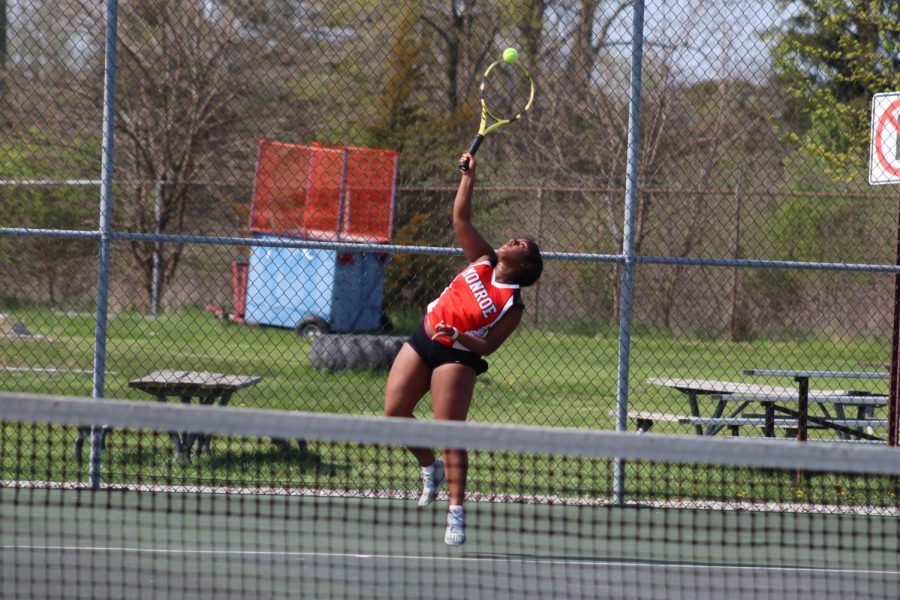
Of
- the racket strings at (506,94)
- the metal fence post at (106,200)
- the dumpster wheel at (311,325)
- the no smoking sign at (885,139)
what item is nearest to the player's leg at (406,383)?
the metal fence post at (106,200)

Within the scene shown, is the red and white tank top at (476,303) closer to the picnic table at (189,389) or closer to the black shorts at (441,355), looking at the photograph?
the black shorts at (441,355)

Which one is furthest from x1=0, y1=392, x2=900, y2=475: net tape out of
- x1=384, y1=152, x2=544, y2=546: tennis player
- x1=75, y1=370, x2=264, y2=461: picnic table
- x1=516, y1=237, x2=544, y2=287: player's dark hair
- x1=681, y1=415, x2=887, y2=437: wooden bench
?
x1=681, y1=415, x2=887, y2=437: wooden bench

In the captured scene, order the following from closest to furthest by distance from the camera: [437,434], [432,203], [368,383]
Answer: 1. [437,434]
2. [368,383]
3. [432,203]

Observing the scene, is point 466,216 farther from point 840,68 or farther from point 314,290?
point 840,68

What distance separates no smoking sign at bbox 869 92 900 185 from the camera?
745cm

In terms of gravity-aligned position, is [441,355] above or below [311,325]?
above

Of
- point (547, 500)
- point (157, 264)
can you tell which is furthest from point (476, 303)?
point (157, 264)

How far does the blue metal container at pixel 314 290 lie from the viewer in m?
14.0

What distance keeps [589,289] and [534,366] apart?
3.22 feet

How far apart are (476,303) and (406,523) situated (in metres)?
1.14

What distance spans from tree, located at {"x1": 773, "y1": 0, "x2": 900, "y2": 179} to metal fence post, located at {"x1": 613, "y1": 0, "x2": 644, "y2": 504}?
17.4ft

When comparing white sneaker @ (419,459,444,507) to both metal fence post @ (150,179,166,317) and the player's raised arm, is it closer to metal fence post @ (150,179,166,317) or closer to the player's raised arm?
the player's raised arm

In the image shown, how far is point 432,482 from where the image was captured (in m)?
6.51

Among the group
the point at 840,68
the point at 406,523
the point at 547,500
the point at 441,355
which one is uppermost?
the point at 840,68
